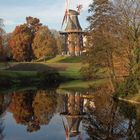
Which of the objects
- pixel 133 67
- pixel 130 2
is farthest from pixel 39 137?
pixel 130 2

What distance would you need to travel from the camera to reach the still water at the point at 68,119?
30141 mm

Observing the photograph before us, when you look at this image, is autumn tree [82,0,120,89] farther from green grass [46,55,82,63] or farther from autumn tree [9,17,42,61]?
autumn tree [9,17,42,61]

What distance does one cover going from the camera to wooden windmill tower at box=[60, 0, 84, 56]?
145 m

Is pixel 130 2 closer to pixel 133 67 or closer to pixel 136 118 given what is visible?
pixel 133 67

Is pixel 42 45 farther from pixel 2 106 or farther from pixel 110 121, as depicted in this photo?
pixel 110 121

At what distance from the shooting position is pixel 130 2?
4831 centimetres

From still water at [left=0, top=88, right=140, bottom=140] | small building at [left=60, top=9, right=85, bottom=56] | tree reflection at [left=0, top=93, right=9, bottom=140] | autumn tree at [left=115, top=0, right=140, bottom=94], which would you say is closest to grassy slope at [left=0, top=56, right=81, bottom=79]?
small building at [left=60, top=9, right=85, bottom=56]

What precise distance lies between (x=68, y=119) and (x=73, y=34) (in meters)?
108

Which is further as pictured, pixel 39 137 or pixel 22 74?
pixel 22 74

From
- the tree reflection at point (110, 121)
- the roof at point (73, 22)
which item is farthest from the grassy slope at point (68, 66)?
the tree reflection at point (110, 121)

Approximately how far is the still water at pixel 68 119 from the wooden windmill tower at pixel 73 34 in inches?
3447

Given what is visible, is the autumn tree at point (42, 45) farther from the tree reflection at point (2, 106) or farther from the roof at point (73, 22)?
the tree reflection at point (2, 106)

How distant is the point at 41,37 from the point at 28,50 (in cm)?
910

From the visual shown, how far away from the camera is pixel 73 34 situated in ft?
480
